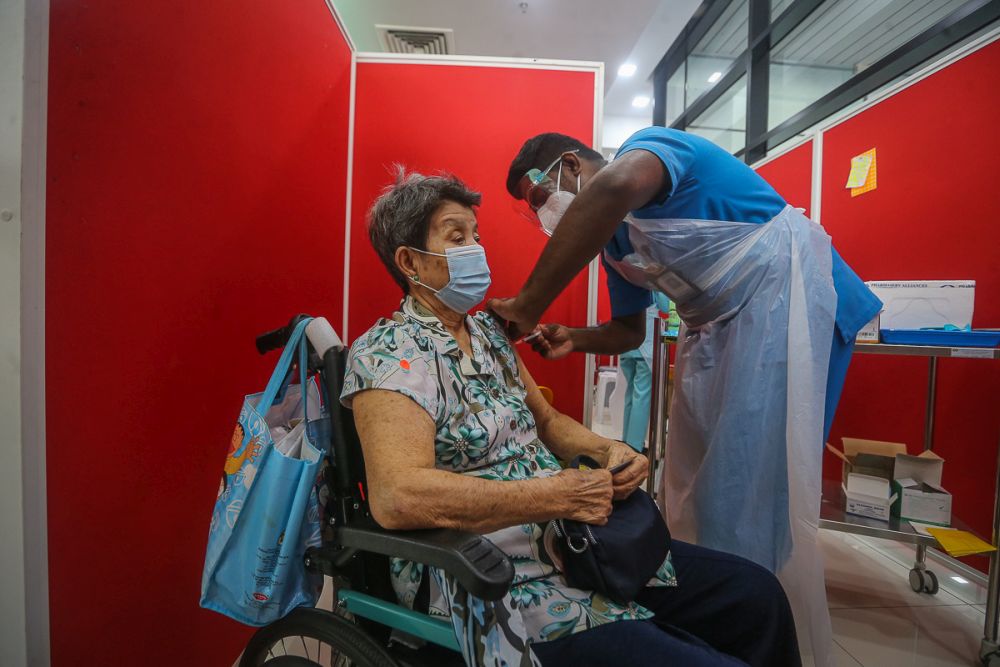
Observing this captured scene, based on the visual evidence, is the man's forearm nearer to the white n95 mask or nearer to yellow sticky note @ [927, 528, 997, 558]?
the white n95 mask

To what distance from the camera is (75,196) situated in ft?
2.23

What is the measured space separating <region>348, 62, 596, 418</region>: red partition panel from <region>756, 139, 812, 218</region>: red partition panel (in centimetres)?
155

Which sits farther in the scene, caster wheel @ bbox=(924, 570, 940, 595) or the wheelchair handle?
caster wheel @ bbox=(924, 570, 940, 595)

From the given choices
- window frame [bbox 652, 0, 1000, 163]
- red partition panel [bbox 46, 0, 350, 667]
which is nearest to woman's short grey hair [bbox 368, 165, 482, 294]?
red partition panel [bbox 46, 0, 350, 667]

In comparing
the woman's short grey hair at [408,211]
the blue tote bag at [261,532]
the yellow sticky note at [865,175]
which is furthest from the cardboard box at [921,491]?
the blue tote bag at [261,532]

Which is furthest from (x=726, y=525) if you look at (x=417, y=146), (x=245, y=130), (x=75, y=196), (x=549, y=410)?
(x=417, y=146)

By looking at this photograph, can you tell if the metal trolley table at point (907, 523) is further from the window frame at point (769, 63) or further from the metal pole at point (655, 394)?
the window frame at point (769, 63)

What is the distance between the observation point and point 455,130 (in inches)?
73.4

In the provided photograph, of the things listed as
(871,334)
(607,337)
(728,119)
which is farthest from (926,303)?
(728,119)

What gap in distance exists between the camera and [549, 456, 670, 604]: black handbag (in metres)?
0.70

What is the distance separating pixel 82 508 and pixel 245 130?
914 millimetres

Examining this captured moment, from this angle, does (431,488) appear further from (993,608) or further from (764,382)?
(993,608)

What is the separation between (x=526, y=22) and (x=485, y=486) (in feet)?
12.5

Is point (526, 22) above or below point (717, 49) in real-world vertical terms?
below
